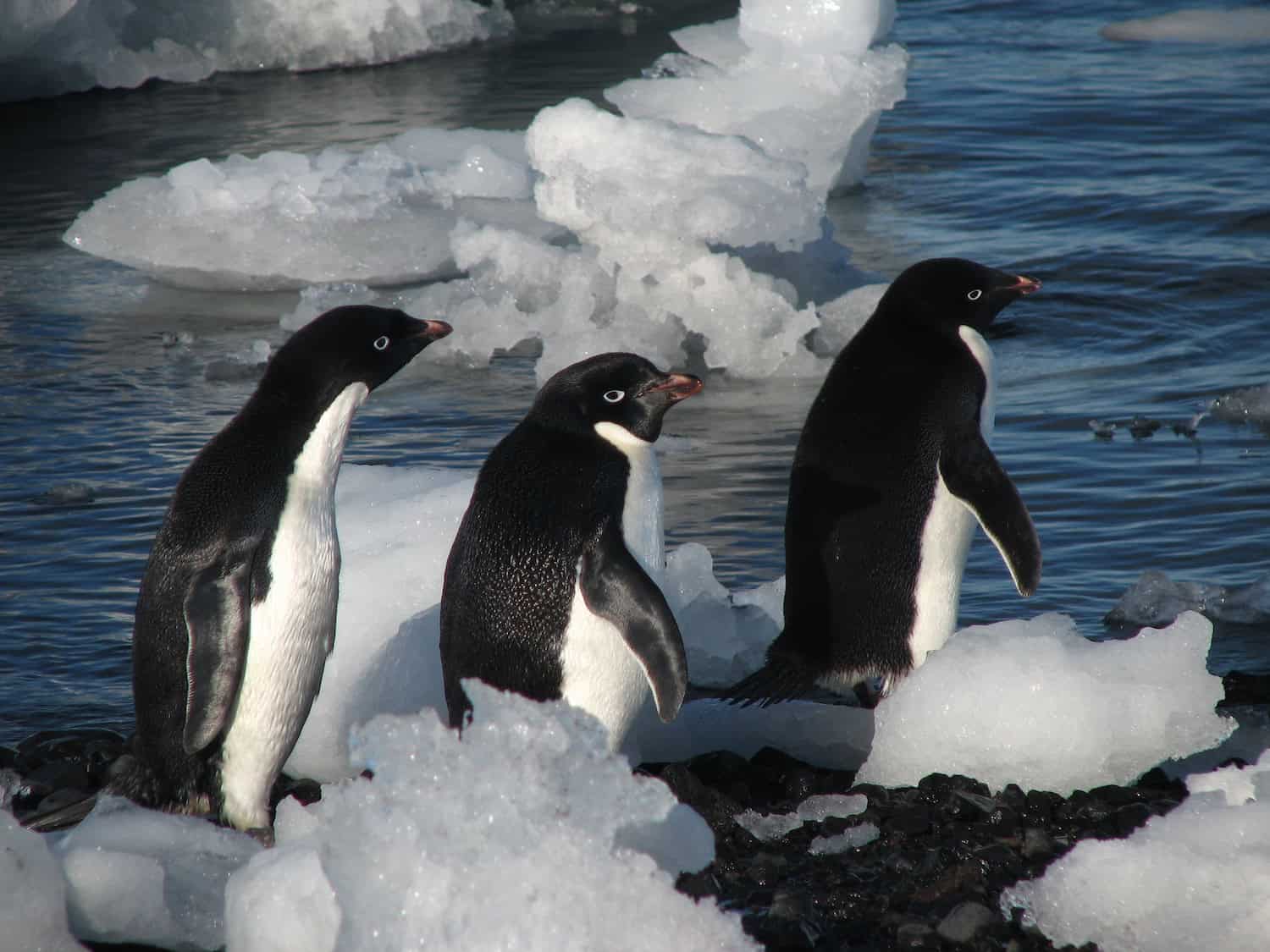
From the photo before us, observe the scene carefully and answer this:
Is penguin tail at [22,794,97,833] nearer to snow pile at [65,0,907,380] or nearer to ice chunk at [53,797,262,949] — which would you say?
ice chunk at [53,797,262,949]

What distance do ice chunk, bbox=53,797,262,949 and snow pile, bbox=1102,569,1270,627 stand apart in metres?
2.35

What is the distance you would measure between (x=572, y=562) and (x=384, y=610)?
0.83m

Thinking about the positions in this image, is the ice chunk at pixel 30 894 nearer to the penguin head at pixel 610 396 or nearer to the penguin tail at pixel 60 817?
the penguin tail at pixel 60 817

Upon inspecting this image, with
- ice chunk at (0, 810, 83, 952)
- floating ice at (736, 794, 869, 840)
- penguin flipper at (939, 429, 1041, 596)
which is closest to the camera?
ice chunk at (0, 810, 83, 952)

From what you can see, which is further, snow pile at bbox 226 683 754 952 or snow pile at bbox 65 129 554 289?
snow pile at bbox 65 129 554 289

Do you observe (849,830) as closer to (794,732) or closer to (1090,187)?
(794,732)

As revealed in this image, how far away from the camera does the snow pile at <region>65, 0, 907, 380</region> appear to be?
21.8 ft

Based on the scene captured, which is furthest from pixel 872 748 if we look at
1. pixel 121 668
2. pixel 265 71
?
pixel 265 71

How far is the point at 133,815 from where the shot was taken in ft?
9.83

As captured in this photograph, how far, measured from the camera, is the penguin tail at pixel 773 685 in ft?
12.1

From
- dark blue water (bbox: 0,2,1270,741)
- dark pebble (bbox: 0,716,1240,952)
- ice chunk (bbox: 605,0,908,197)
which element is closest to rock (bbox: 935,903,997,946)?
dark pebble (bbox: 0,716,1240,952)

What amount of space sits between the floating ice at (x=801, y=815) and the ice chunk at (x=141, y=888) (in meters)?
0.87

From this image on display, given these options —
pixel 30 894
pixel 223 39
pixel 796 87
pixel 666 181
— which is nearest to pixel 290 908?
pixel 30 894

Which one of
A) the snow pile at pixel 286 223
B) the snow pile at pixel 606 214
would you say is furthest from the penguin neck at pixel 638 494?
the snow pile at pixel 286 223
